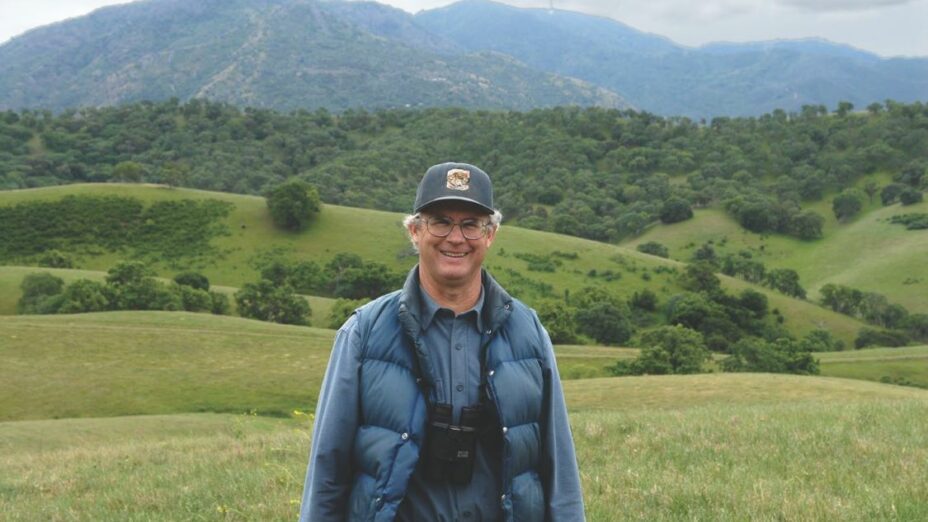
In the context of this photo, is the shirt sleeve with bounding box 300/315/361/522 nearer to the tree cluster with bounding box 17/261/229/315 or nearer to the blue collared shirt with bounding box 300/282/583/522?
the blue collared shirt with bounding box 300/282/583/522

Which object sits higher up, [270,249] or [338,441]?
[338,441]

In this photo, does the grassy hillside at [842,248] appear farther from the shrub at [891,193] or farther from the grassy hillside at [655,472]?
the grassy hillside at [655,472]

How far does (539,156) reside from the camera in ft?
525

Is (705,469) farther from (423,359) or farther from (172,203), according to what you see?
(172,203)

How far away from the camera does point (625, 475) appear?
8773mm

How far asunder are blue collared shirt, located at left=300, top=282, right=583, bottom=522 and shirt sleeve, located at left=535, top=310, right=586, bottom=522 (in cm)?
37

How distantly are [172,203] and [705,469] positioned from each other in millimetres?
93095

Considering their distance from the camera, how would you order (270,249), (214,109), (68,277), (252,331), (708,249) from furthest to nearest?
(214,109) → (708,249) → (270,249) → (68,277) → (252,331)

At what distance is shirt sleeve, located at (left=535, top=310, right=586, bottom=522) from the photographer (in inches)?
165

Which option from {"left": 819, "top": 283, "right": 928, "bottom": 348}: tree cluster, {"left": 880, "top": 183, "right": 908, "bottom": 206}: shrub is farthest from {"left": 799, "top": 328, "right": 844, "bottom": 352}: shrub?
{"left": 880, "top": 183, "right": 908, "bottom": 206}: shrub

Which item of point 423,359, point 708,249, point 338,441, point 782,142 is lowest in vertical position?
point 708,249

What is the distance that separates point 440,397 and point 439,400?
16mm

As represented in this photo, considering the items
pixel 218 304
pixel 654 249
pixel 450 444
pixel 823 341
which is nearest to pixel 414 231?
pixel 450 444

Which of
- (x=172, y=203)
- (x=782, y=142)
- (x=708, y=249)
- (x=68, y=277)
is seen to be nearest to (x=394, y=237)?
(x=172, y=203)
